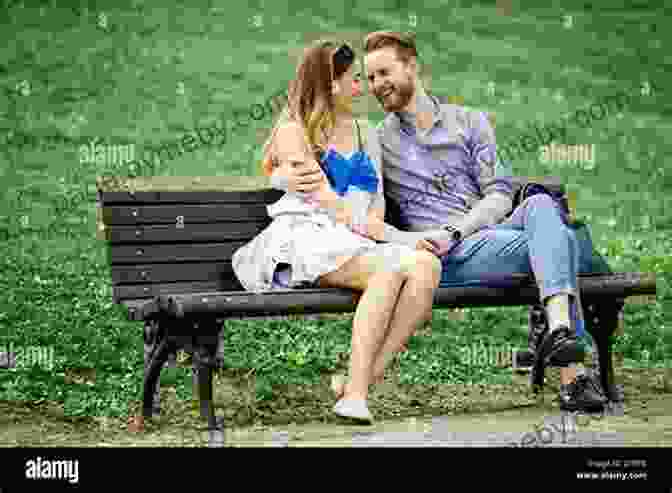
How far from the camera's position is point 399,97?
→ 21.2 ft

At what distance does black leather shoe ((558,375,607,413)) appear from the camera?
5.60m

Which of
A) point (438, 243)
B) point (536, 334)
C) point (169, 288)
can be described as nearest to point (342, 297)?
point (438, 243)

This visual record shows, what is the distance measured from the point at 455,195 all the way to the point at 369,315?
109 centimetres

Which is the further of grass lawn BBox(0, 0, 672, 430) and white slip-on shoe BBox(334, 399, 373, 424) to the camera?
grass lawn BBox(0, 0, 672, 430)

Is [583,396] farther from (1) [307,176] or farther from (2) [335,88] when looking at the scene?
(2) [335,88]

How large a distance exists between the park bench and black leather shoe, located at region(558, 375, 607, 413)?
1.94 feet

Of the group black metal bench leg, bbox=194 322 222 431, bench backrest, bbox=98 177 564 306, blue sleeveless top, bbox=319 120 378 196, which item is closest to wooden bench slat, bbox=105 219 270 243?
bench backrest, bbox=98 177 564 306

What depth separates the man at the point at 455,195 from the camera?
5.84 meters

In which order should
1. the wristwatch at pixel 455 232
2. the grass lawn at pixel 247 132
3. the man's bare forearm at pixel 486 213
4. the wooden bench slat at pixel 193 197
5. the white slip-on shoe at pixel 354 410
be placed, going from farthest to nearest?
the grass lawn at pixel 247 132 < the wooden bench slat at pixel 193 197 < the man's bare forearm at pixel 486 213 < the wristwatch at pixel 455 232 < the white slip-on shoe at pixel 354 410

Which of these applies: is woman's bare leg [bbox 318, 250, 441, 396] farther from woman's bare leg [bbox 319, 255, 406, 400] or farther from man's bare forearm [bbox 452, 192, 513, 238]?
man's bare forearm [bbox 452, 192, 513, 238]

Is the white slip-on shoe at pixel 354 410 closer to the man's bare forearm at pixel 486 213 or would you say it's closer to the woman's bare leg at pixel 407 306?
the woman's bare leg at pixel 407 306

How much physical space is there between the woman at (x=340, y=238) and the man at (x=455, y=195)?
0.12 meters

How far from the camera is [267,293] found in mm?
5750

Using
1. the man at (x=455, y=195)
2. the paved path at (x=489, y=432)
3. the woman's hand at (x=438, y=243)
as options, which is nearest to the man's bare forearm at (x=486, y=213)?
the man at (x=455, y=195)
